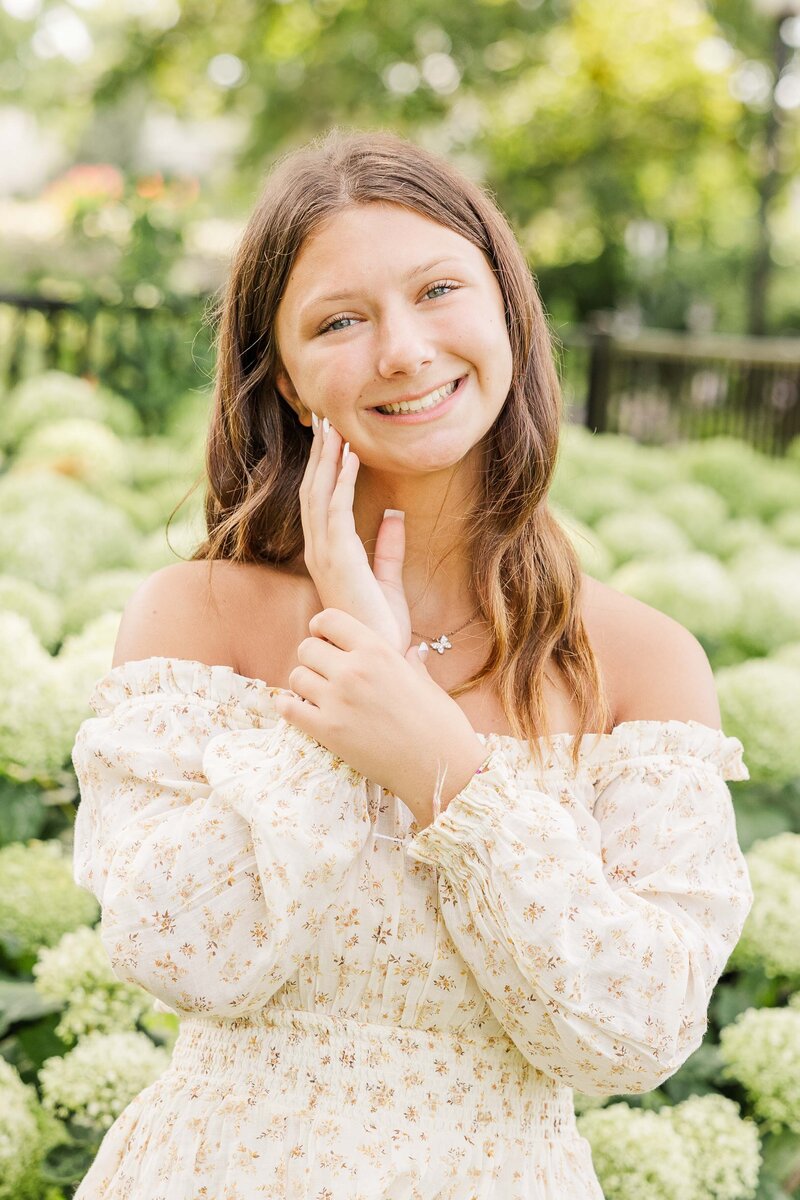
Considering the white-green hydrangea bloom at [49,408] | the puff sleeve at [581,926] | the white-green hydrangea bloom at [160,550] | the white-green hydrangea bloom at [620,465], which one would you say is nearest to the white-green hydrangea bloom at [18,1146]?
the puff sleeve at [581,926]

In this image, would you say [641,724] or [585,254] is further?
[585,254]

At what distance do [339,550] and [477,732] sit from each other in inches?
10.7

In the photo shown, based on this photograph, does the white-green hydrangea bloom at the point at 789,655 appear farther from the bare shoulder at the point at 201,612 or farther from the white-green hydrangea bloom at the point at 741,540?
the bare shoulder at the point at 201,612

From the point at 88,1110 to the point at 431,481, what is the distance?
0.98 meters

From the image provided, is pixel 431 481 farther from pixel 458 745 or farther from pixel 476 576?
pixel 458 745

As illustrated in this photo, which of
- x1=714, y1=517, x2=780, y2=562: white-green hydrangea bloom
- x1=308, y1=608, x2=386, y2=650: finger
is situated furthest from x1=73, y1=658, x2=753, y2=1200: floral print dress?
x1=714, y1=517, x2=780, y2=562: white-green hydrangea bloom

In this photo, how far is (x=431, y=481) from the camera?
1666mm

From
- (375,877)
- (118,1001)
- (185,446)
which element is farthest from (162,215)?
(375,877)

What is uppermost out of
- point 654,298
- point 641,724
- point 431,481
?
point 431,481

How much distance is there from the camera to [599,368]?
8.05 meters

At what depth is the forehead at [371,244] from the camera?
4.96 ft

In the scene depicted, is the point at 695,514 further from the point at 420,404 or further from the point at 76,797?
the point at 420,404

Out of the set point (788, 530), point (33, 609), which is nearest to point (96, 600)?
point (33, 609)

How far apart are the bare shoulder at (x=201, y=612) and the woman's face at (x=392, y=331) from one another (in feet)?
0.71
